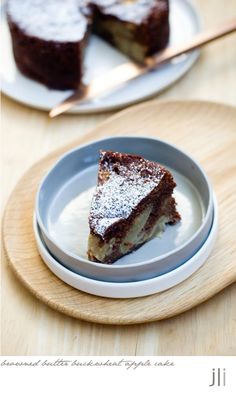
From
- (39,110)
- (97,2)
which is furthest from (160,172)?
(97,2)

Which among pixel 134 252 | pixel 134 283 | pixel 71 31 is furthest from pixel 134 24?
pixel 134 283

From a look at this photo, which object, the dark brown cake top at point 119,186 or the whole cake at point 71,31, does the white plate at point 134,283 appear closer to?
the dark brown cake top at point 119,186

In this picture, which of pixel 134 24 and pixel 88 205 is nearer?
pixel 88 205

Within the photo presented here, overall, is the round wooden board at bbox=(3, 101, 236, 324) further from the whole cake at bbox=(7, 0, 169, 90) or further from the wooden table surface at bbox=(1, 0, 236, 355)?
the whole cake at bbox=(7, 0, 169, 90)

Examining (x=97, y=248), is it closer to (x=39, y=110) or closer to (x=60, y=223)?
(x=60, y=223)

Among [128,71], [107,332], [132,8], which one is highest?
[132,8]

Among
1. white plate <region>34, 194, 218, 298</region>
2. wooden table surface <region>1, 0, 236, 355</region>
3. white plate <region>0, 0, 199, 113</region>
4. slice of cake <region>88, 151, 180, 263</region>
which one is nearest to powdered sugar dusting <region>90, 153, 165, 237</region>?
slice of cake <region>88, 151, 180, 263</region>

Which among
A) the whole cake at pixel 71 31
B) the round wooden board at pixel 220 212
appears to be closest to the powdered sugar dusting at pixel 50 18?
the whole cake at pixel 71 31

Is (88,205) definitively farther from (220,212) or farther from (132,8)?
(132,8)
